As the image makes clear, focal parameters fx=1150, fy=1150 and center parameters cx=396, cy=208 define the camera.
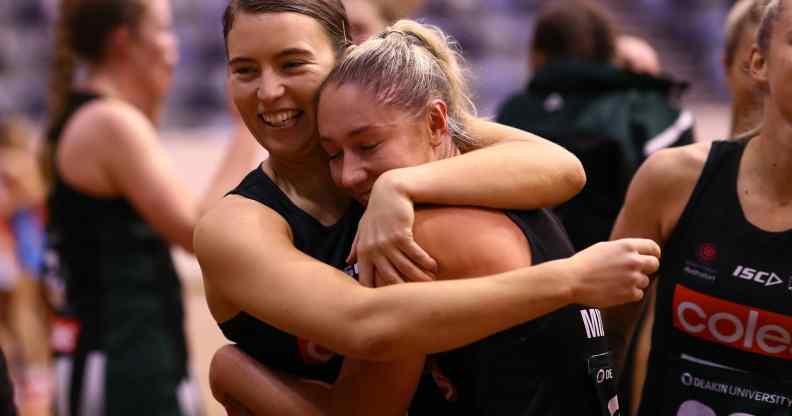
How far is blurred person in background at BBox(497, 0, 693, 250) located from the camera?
342cm

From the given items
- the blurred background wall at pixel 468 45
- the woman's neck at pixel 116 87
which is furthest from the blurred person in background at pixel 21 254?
the woman's neck at pixel 116 87

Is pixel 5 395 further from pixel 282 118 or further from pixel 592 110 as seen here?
pixel 592 110

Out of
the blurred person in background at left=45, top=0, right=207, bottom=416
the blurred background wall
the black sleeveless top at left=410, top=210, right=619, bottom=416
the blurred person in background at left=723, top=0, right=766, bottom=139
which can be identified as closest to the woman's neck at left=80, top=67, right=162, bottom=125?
the blurred person in background at left=45, top=0, right=207, bottom=416

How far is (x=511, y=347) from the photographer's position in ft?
6.01

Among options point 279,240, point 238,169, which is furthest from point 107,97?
point 279,240

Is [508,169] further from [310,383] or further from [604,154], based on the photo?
[604,154]

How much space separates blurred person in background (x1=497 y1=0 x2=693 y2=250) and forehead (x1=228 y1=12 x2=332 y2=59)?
5.14 ft

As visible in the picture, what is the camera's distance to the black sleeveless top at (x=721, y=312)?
2115 millimetres

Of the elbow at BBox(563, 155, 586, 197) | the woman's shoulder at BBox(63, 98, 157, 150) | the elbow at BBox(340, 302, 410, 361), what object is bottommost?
the woman's shoulder at BBox(63, 98, 157, 150)

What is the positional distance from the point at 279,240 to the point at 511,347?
16.2 inches

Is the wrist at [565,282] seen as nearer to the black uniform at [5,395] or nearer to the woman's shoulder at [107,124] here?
the black uniform at [5,395]

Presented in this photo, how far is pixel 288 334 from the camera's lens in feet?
6.50

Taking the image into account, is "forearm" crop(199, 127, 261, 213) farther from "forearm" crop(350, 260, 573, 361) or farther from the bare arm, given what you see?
"forearm" crop(350, 260, 573, 361)

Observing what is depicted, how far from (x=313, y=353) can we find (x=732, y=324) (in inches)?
31.1
